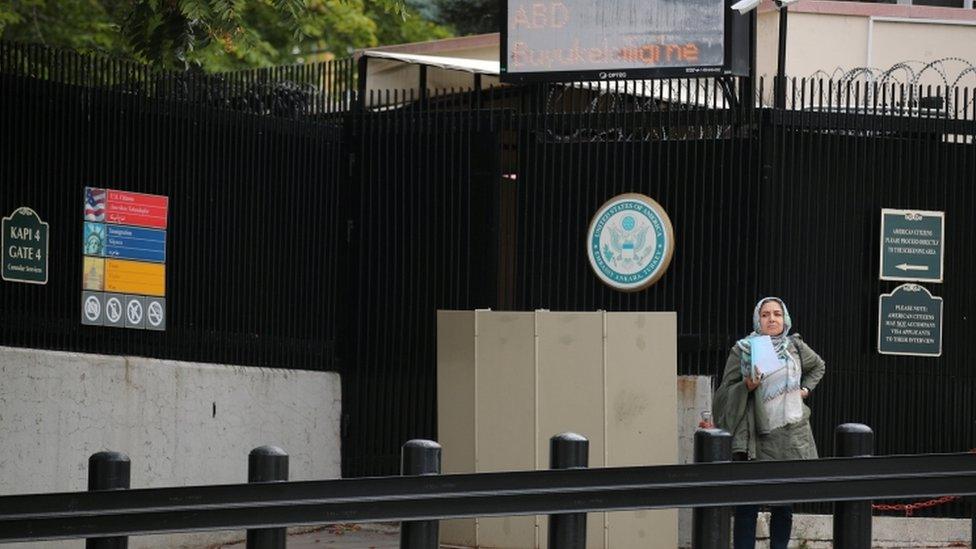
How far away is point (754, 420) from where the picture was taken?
11789mm

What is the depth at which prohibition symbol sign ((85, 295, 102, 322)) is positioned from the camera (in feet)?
41.1

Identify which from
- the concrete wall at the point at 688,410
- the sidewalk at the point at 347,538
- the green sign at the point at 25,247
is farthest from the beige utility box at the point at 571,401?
the green sign at the point at 25,247

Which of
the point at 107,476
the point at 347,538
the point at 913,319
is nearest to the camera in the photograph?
the point at 107,476

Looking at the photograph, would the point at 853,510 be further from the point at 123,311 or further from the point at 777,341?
the point at 123,311

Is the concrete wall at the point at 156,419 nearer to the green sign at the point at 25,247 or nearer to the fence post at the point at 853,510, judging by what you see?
the green sign at the point at 25,247

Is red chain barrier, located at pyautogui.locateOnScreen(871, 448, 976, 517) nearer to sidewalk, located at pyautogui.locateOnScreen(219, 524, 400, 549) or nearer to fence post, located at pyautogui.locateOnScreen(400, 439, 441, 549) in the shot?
sidewalk, located at pyautogui.locateOnScreen(219, 524, 400, 549)

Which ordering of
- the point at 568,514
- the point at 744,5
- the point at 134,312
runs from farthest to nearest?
the point at 744,5, the point at 134,312, the point at 568,514

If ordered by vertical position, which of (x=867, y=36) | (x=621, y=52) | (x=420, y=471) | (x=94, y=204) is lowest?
(x=420, y=471)

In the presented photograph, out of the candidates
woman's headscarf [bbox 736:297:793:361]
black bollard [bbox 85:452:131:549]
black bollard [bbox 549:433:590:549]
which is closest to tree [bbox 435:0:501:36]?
woman's headscarf [bbox 736:297:793:361]

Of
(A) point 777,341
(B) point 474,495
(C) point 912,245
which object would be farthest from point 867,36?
(B) point 474,495

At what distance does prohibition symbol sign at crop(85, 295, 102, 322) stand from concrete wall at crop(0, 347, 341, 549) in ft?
0.91

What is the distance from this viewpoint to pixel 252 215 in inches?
560

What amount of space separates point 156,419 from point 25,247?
1.56 m

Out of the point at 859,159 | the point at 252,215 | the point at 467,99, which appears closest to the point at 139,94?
the point at 252,215
